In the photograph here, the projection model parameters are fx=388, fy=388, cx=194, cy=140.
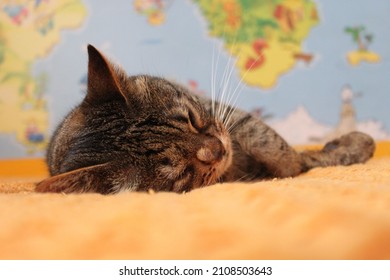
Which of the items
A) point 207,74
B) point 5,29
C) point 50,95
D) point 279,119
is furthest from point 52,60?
point 279,119

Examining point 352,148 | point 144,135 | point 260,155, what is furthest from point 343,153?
point 144,135

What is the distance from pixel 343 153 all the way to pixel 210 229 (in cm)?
117

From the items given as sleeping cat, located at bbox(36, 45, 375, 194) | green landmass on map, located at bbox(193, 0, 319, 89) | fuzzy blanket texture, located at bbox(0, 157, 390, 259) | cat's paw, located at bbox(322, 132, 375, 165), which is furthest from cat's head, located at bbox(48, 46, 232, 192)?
green landmass on map, located at bbox(193, 0, 319, 89)

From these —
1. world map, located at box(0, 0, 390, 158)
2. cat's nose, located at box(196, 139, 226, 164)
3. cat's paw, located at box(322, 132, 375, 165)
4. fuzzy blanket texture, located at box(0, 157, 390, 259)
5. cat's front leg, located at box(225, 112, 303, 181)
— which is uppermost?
world map, located at box(0, 0, 390, 158)

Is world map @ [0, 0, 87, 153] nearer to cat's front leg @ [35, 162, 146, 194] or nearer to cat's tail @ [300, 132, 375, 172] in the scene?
cat's tail @ [300, 132, 375, 172]

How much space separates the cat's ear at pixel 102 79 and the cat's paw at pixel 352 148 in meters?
0.86

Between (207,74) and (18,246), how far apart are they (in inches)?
105

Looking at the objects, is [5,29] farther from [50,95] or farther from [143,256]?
[143,256]

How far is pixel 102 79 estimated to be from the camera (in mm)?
980

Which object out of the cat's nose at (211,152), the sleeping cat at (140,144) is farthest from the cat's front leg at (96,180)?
the cat's nose at (211,152)

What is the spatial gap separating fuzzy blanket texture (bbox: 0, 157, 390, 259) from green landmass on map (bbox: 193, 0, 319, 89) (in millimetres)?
2457

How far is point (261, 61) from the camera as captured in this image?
291 cm

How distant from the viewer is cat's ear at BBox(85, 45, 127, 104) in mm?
953

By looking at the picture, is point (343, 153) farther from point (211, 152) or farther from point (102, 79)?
point (102, 79)
